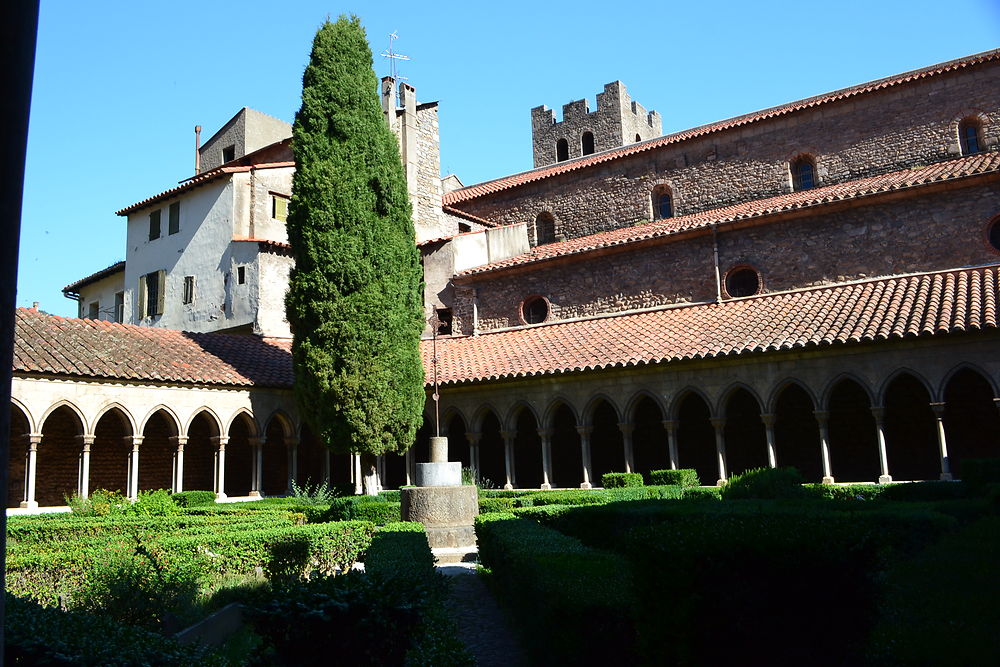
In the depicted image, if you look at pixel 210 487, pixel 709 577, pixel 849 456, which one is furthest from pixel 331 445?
pixel 709 577

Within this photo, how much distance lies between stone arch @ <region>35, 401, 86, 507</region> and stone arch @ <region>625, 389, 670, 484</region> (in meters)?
13.1

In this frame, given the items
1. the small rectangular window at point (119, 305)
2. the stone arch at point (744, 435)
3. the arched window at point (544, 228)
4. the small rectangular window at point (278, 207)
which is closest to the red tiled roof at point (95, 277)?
the small rectangular window at point (119, 305)

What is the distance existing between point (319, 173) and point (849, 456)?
1331 centimetres

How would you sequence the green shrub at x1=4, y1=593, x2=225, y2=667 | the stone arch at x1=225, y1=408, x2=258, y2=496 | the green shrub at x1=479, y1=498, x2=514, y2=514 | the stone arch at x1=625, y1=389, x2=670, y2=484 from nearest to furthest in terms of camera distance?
the green shrub at x1=4, y1=593, x2=225, y2=667 → the green shrub at x1=479, y1=498, x2=514, y2=514 → the stone arch at x1=625, y1=389, x2=670, y2=484 → the stone arch at x1=225, y1=408, x2=258, y2=496

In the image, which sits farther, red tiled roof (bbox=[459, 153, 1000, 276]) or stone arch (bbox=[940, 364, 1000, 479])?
red tiled roof (bbox=[459, 153, 1000, 276])

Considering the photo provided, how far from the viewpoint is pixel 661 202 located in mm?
24906

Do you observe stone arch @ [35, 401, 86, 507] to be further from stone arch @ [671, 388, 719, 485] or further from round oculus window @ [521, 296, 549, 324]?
stone arch @ [671, 388, 719, 485]

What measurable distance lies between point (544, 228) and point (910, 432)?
13.2 metres

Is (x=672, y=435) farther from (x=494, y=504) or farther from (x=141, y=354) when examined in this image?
(x=141, y=354)

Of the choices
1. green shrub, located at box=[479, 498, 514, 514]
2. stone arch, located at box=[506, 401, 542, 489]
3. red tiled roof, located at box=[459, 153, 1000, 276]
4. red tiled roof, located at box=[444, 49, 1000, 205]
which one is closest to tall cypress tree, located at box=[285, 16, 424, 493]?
Result: stone arch, located at box=[506, 401, 542, 489]

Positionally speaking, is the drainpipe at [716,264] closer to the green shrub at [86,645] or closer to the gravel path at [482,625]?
the gravel path at [482,625]

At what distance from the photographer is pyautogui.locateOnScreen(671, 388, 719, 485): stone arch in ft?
65.1

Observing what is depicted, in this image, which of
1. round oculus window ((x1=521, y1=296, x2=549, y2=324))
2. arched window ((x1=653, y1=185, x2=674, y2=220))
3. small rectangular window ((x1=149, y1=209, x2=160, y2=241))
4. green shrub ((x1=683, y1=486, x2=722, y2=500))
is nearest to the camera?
green shrub ((x1=683, y1=486, x2=722, y2=500))

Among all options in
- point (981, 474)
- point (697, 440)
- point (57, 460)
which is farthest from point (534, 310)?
point (981, 474)
